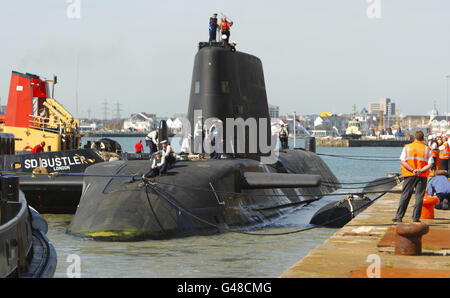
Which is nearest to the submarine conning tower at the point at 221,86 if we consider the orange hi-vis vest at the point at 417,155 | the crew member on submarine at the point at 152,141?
the crew member on submarine at the point at 152,141

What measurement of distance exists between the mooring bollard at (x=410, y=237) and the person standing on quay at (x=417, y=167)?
9.29 feet

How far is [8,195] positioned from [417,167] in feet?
22.4

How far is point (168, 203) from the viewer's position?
14.5m

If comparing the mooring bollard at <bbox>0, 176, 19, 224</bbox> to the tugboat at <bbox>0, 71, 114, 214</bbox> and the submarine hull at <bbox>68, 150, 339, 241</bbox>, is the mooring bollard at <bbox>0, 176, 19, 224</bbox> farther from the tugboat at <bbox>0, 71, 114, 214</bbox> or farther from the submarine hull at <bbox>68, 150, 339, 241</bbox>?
the tugboat at <bbox>0, 71, 114, 214</bbox>

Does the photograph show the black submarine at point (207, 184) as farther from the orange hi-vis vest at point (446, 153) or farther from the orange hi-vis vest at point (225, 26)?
the orange hi-vis vest at point (446, 153)

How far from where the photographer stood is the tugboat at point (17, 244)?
7281 mm

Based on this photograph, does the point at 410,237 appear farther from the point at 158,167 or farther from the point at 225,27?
the point at 225,27

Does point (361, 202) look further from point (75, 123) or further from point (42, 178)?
point (75, 123)

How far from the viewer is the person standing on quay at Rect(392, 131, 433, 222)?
460 inches

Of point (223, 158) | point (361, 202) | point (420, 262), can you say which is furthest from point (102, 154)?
point (420, 262)

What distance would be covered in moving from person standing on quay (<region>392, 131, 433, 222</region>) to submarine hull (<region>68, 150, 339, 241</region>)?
395 cm

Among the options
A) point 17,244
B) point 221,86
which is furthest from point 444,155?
point 17,244

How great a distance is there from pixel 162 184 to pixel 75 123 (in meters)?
14.7
